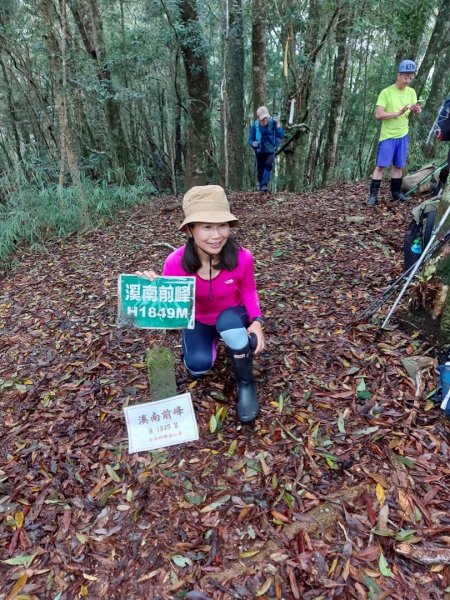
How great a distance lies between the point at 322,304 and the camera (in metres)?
3.15

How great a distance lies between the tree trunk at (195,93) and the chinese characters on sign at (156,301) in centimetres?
518

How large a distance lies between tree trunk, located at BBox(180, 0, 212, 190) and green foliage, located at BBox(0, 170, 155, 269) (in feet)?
5.52

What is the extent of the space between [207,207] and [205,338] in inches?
33.1

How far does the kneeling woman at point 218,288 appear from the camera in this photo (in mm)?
1925

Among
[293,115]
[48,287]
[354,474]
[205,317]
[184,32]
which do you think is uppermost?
[184,32]

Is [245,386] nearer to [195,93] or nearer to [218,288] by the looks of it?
[218,288]

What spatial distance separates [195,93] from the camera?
20.9 ft

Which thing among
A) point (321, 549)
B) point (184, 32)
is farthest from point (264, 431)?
point (184, 32)

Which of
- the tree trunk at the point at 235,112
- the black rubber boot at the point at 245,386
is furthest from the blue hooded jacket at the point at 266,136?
the black rubber boot at the point at 245,386

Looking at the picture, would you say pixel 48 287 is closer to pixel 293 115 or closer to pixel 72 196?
pixel 72 196

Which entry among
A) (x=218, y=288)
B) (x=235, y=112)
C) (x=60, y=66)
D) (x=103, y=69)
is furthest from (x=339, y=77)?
(x=218, y=288)

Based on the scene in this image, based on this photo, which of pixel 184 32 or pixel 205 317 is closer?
pixel 205 317

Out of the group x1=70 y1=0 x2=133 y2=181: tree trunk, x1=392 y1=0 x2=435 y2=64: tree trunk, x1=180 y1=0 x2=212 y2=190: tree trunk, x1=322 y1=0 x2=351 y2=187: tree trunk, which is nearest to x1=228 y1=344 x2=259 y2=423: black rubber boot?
x1=180 y1=0 x2=212 y2=190: tree trunk

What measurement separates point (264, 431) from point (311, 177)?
1227 centimetres
